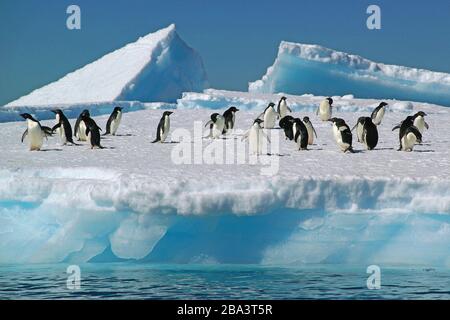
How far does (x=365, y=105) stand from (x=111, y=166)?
11155 mm

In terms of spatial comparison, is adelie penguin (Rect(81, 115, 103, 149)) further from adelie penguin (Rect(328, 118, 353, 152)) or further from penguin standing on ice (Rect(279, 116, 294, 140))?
adelie penguin (Rect(328, 118, 353, 152))

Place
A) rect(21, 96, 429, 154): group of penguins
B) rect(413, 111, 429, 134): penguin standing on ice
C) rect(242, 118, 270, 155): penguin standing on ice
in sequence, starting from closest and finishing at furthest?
rect(242, 118, 270, 155): penguin standing on ice → rect(21, 96, 429, 154): group of penguins → rect(413, 111, 429, 134): penguin standing on ice

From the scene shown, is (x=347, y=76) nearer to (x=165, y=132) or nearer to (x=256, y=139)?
(x=165, y=132)

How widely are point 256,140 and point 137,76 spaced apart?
1388 centimetres

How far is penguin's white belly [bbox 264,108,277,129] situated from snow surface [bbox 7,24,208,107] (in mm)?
10275

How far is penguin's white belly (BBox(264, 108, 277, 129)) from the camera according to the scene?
46.0 feet

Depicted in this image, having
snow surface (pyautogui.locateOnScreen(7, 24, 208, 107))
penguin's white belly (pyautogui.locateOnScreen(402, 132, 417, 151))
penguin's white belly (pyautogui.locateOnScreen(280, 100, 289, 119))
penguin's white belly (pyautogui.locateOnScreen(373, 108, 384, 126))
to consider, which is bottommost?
penguin's white belly (pyautogui.locateOnScreen(402, 132, 417, 151))

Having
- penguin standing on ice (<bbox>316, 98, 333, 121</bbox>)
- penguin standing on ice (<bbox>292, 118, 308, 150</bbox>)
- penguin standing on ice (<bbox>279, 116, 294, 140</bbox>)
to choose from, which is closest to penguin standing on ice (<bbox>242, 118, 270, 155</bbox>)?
penguin standing on ice (<bbox>292, 118, 308, 150</bbox>)

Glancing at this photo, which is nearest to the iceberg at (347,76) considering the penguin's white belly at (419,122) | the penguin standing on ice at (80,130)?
the penguin's white belly at (419,122)

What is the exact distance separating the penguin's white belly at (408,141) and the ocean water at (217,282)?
3.71 metres

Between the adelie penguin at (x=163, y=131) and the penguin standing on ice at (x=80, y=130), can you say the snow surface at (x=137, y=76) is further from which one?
the adelie penguin at (x=163, y=131)

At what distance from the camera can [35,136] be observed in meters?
12.0

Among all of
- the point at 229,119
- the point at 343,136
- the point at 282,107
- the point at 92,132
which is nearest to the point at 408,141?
the point at 343,136
